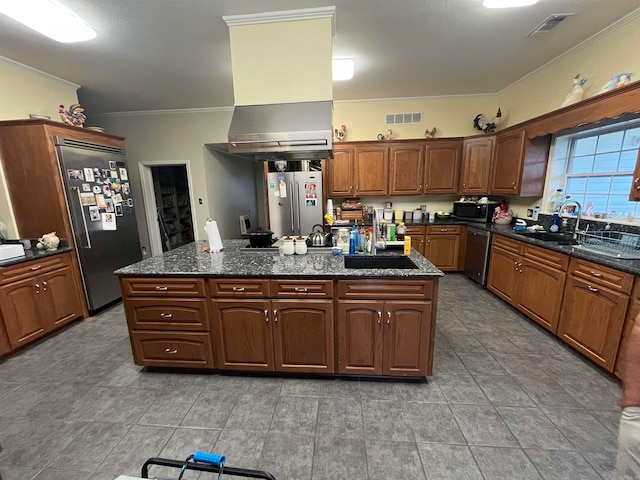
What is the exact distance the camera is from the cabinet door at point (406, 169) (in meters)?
4.38

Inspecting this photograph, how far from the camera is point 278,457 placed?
4.91 feet

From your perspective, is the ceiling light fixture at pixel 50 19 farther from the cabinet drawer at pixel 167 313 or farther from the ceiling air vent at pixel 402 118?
the ceiling air vent at pixel 402 118

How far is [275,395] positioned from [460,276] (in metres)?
3.61

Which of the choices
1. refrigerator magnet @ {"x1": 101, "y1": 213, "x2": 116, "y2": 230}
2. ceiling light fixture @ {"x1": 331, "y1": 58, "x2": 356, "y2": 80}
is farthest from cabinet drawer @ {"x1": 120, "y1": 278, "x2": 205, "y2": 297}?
ceiling light fixture @ {"x1": 331, "y1": 58, "x2": 356, "y2": 80}

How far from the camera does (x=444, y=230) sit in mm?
4309

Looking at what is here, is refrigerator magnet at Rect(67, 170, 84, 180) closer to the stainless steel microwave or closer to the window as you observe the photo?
the stainless steel microwave

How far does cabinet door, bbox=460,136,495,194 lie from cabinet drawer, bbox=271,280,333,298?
3.54 metres

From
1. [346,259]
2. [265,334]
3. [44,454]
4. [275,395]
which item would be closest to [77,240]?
[44,454]

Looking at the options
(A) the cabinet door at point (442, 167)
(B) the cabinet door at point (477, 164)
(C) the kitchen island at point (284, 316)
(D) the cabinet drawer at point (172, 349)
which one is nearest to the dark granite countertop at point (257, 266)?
(C) the kitchen island at point (284, 316)

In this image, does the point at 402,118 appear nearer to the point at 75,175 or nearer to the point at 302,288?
the point at 302,288

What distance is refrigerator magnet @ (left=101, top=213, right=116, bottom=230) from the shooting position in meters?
3.26

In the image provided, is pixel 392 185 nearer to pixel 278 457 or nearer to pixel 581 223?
pixel 581 223

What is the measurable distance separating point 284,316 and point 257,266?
43 centimetres

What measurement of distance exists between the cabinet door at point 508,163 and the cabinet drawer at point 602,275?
1.60 meters
